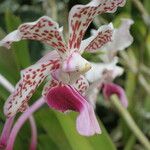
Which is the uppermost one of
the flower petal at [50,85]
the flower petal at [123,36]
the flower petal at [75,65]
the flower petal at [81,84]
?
the flower petal at [75,65]

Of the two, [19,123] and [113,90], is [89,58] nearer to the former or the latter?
[113,90]

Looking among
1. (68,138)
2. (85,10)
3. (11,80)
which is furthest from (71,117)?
(85,10)

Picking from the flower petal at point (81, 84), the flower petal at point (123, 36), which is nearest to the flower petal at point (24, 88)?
the flower petal at point (81, 84)

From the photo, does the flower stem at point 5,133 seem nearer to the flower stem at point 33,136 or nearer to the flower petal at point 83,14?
the flower stem at point 33,136

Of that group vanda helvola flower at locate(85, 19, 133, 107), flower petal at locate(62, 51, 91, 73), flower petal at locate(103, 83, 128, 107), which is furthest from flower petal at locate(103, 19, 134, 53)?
flower petal at locate(62, 51, 91, 73)

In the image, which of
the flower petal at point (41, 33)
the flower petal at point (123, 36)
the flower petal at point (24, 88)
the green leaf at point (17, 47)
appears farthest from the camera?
the flower petal at point (123, 36)

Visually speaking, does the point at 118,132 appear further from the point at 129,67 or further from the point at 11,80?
the point at 11,80
